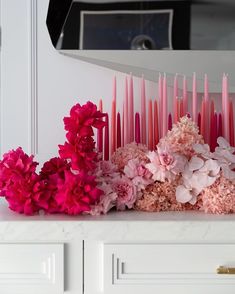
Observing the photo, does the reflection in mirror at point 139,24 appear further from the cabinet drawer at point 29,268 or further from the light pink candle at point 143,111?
the cabinet drawer at point 29,268

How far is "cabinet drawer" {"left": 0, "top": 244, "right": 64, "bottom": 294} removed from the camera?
831 mm

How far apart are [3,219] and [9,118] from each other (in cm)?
38

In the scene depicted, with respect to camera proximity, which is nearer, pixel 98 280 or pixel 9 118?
pixel 98 280

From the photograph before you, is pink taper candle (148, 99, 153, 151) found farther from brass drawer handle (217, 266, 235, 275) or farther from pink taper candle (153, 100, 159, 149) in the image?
brass drawer handle (217, 266, 235, 275)

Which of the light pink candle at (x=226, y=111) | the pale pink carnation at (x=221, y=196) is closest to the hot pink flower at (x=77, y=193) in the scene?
the pale pink carnation at (x=221, y=196)

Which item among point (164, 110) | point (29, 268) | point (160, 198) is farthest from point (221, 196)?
point (29, 268)

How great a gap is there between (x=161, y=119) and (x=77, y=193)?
0.98ft

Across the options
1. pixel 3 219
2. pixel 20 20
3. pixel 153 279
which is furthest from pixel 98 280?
pixel 20 20

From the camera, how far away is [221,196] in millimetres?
883

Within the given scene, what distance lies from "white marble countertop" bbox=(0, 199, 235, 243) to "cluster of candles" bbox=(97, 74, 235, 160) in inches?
9.2

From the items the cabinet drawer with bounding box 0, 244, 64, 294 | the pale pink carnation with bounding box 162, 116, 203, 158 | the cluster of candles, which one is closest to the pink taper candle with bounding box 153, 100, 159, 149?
the cluster of candles

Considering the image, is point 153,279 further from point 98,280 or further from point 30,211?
point 30,211

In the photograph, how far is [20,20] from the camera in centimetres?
115

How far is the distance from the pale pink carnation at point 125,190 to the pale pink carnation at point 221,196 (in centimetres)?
14
